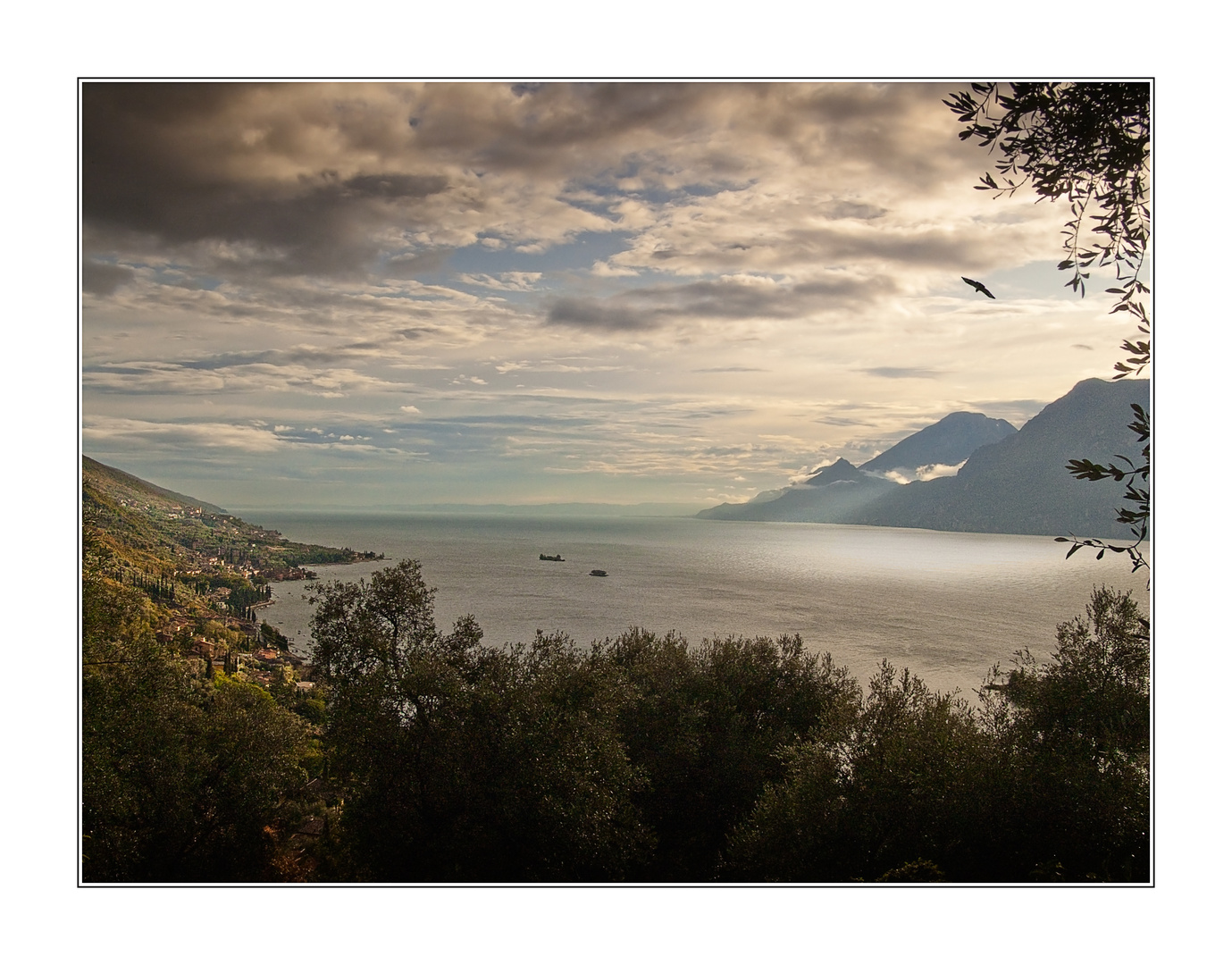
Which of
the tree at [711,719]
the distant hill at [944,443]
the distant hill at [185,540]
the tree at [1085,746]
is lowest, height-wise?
the tree at [711,719]

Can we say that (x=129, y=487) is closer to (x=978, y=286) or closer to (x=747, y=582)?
(x=978, y=286)

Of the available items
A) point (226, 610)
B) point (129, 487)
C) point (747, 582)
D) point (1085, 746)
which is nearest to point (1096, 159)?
point (1085, 746)

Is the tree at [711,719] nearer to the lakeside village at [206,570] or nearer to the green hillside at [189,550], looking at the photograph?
the lakeside village at [206,570]

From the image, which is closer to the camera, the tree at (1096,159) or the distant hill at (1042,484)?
the tree at (1096,159)

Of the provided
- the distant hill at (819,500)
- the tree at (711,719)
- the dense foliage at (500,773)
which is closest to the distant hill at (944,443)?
the distant hill at (819,500)

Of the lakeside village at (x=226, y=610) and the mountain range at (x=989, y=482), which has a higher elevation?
the mountain range at (x=989, y=482)
